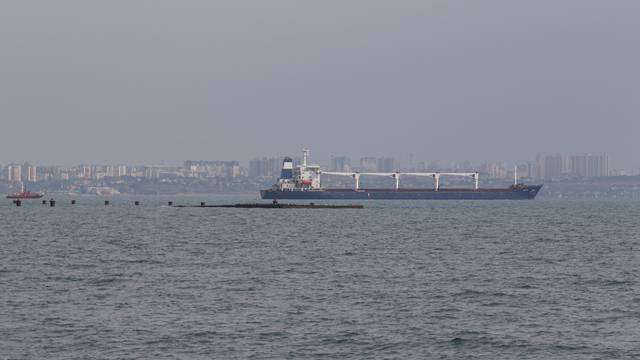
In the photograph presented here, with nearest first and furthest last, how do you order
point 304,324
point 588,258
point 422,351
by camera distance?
point 422,351
point 304,324
point 588,258

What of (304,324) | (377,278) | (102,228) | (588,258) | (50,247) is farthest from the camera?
(102,228)

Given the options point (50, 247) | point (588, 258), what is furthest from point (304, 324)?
point (50, 247)

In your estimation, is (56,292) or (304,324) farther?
(56,292)

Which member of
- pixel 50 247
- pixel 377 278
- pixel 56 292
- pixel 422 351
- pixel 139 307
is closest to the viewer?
pixel 422 351

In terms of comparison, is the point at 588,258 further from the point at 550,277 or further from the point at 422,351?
the point at 422,351

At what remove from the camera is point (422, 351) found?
34500mm

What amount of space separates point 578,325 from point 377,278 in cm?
1854

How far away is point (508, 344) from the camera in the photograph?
35.7 m

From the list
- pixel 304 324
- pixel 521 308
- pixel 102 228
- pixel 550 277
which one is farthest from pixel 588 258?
pixel 102 228

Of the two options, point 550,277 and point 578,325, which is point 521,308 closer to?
point 578,325

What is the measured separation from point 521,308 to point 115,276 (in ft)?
80.1

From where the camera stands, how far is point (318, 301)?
151ft

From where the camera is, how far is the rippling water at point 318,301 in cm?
3516

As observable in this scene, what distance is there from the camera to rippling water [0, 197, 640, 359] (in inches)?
1384
